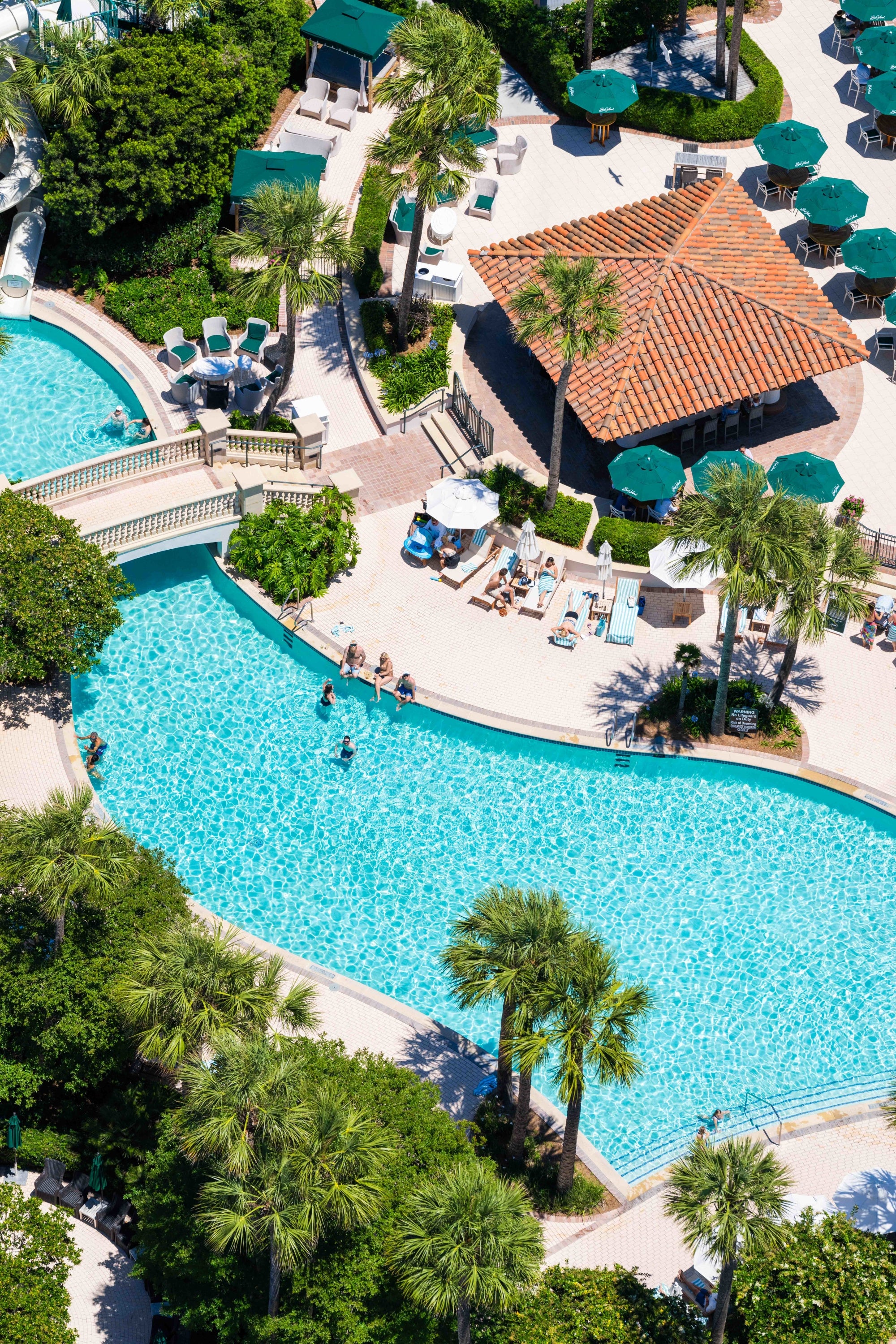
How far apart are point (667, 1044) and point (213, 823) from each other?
1243cm

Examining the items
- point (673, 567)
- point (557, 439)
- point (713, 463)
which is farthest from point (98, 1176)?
point (713, 463)

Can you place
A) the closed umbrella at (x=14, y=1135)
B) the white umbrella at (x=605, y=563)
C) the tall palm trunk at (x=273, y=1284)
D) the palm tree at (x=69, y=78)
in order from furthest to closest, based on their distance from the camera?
1. the palm tree at (x=69, y=78)
2. the white umbrella at (x=605, y=563)
3. the closed umbrella at (x=14, y=1135)
4. the tall palm trunk at (x=273, y=1284)

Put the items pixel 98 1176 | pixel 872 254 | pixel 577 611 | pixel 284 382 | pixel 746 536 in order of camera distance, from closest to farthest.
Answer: pixel 98 1176 → pixel 746 536 → pixel 577 611 → pixel 284 382 → pixel 872 254

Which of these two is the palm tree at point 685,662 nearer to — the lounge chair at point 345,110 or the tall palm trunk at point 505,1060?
A: the tall palm trunk at point 505,1060

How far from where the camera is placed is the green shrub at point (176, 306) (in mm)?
55562

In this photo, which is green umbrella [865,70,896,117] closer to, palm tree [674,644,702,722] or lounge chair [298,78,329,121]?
lounge chair [298,78,329,121]

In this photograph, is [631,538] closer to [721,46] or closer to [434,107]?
[434,107]

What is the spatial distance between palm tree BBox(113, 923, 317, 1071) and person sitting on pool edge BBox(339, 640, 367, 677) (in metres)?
13.8

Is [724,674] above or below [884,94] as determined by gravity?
below

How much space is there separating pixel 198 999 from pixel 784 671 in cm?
2020

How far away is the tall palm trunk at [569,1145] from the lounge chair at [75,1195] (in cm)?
1032

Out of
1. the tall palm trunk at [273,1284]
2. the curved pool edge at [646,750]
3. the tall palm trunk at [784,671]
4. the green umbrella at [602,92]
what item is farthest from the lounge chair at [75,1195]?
the green umbrella at [602,92]

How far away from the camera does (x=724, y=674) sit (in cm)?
→ 4694

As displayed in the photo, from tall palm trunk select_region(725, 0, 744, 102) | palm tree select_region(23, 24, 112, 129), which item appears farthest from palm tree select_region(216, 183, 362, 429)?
tall palm trunk select_region(725, 0, 744, 102)
